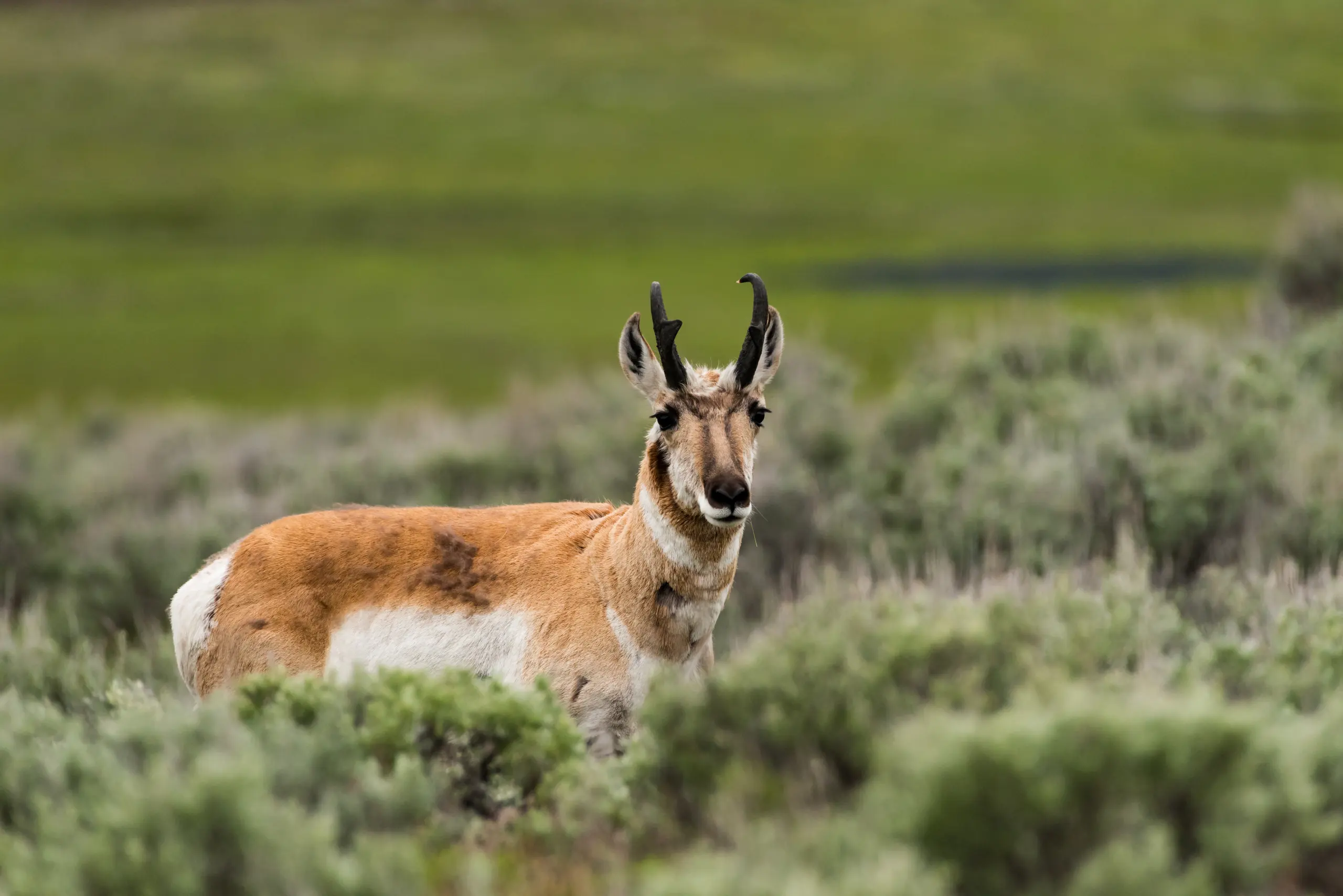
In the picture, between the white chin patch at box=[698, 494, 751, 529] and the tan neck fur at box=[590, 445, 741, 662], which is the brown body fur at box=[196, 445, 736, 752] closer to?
the tan neck fur at box=[590, 445, 741, 662]

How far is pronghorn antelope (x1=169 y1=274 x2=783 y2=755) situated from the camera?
5.42 m

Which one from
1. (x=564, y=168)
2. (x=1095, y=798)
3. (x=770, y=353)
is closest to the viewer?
(x=1095, y=798)

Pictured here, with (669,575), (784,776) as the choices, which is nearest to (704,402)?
(669,575)

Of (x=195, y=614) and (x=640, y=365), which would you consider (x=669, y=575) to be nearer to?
(x=640, y=365)

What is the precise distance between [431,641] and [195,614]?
2.82ft

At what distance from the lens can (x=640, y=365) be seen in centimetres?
570

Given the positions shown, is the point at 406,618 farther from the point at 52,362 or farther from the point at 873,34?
the point at 873,34

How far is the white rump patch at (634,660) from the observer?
17.6ft

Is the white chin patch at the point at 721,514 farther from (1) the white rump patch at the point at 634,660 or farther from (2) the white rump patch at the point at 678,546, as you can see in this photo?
(1) the white rump patch at the point at 634,660

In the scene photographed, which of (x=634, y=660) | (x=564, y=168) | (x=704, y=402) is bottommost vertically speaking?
(x=634, y=660)

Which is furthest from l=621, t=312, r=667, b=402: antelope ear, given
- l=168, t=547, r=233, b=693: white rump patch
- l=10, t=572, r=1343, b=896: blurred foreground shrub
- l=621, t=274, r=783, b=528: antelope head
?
l=168, t=547, r=233, b=693: white rump patch

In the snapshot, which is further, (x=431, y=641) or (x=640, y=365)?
(x=640, y=365)

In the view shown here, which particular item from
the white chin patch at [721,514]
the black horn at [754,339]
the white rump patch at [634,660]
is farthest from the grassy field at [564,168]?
the white chin patch at [721,514]

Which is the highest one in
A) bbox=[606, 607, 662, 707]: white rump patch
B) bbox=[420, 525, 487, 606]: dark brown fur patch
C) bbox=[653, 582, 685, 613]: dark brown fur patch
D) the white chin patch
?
the white chin patch
